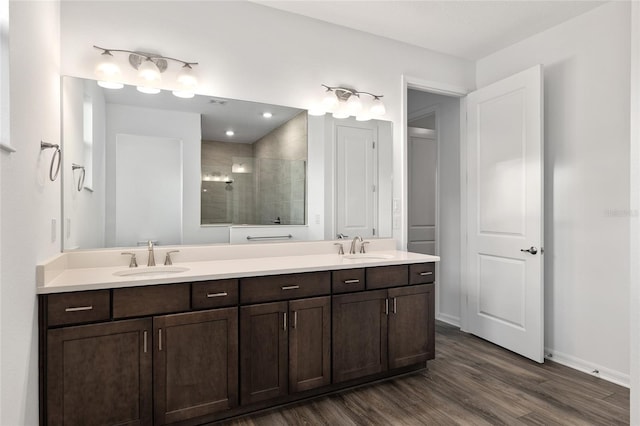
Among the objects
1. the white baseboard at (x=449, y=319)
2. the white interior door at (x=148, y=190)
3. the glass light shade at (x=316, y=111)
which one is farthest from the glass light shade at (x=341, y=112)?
the white baseboard at (x=449, y=319)

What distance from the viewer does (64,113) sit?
206 centimetres

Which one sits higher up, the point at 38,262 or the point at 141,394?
the point at 38,262

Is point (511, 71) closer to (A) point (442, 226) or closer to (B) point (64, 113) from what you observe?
(A) point (442, 226)

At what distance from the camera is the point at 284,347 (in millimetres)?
2160

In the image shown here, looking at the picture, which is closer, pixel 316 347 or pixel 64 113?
pixel 64 113

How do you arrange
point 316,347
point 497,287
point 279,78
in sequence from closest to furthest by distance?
1. point 316,347
2. point 279,78
3. point 497,287

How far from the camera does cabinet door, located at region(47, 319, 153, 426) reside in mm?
1636

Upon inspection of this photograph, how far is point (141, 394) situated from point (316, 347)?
3.26 feet

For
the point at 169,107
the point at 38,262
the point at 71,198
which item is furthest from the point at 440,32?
the point at 38,262

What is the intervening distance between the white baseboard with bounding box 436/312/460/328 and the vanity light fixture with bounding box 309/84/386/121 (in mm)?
2381

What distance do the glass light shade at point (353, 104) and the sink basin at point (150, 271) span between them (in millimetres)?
1824

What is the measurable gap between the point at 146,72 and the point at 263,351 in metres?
1.87

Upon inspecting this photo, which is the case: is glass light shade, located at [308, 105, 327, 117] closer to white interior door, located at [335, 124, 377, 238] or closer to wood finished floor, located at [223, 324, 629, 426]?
white interior door, located at [335, 124, 377, 238]

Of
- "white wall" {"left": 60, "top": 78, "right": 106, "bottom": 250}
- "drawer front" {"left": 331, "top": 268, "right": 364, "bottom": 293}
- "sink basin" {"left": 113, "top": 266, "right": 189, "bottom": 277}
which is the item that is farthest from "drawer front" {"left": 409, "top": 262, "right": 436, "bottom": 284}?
"white wall" {"left": 60, "top": 78, "right": 106, "bottom": 250}
